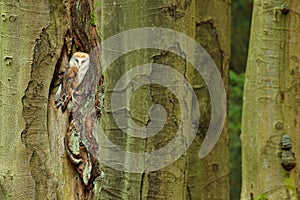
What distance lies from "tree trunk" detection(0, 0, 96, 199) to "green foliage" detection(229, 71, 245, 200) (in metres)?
6.37

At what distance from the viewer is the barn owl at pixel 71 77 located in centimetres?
245

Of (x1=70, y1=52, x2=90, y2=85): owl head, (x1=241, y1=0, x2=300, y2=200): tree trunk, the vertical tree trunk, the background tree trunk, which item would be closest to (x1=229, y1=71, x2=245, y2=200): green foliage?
the vertical tree trunk

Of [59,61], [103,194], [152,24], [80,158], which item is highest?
[152,24]

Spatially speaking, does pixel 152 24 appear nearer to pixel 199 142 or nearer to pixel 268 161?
pixel 268 161

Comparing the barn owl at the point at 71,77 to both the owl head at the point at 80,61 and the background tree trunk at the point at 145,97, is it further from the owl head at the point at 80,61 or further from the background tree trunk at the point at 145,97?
the background tree trunk at the point at 145,97

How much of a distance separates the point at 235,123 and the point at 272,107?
19.2 feet

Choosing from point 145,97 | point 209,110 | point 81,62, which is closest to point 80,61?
point 81,62

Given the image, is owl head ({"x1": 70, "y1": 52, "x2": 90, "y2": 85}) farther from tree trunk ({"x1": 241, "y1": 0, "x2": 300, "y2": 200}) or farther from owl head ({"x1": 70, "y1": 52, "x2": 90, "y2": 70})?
tree trunk ({"x1": 241, "y1": 0, "x2": 300, "y2": 200})

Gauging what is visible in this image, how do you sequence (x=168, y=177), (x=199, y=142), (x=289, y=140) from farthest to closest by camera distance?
1. (x=199, y=142)
2. (x=289, y=140)
3. (x=168, y=177)

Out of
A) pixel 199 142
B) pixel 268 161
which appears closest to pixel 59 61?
pixel 268 161

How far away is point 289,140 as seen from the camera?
4.40 m

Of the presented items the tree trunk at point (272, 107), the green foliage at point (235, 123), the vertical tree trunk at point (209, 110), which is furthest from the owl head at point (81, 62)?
the green foliage at point (235, 123)

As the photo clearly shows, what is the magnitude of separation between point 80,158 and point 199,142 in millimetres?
2883

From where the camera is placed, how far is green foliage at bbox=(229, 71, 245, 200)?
30.8 ft
